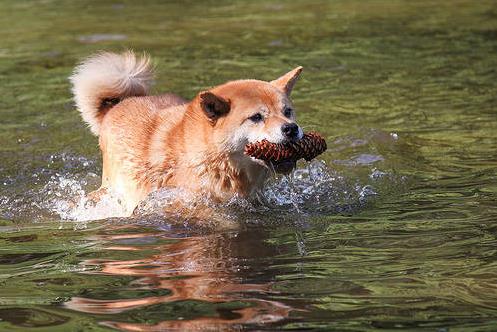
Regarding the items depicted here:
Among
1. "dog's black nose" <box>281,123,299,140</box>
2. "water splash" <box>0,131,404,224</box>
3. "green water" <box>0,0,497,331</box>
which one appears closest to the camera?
"green water" <box>0,0,497,331</box>

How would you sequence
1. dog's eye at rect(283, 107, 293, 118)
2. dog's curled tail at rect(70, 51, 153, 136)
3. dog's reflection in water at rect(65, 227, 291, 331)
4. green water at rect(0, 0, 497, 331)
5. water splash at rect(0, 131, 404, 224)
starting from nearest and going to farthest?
dog's reflection in water at rect(65, 227, 291, 331)
green water at rect(0, 0, 497, 331)
dog's eye at rect(283, 107, 293, 118)
water splash at rect(0, 131, 404, 224)
dog's curled tail at rect(70, 51, 153, 136)

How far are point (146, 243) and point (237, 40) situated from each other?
754 centimetres

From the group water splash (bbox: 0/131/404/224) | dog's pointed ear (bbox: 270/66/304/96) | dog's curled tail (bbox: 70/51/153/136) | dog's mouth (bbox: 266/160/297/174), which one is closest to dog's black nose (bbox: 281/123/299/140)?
dog's mouth (bbox: 266/160/297/174)

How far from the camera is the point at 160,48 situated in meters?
12.9

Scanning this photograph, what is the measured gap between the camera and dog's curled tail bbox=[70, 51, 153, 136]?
7.47 m

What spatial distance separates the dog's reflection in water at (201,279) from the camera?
436 centimetres

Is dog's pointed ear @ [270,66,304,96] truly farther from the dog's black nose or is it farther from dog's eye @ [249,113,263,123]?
→ the dog's black nose

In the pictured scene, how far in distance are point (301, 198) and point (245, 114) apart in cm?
119

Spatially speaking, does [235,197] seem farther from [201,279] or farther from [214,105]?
[201,279]

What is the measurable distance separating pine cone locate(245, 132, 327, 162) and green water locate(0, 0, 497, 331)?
48cm

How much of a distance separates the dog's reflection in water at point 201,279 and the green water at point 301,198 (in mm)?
15

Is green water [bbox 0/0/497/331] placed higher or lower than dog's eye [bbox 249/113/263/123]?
lower

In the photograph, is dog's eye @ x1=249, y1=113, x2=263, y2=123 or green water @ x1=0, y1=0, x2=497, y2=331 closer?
green water @ x1=0, y1=0, x2=497, y2=331

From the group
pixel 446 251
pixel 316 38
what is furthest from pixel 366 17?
pixel 446 251
